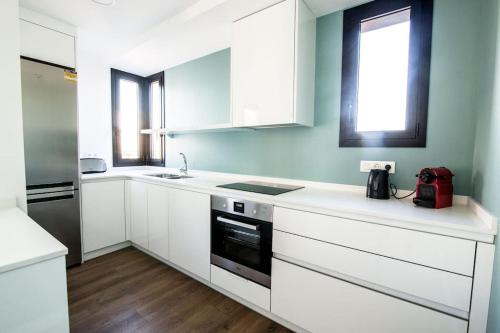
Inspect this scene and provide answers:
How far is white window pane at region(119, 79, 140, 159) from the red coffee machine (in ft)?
11.7

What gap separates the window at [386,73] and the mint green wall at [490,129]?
275 millimetres

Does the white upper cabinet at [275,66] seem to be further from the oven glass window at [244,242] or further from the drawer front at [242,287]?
the drawer front at [242,287]

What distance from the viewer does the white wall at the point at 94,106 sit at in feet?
9.60

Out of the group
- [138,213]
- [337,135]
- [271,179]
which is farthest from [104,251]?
[337,135]

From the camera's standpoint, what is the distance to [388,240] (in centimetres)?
118

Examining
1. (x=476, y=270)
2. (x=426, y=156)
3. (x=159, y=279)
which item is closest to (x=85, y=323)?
(x=159, y=279)

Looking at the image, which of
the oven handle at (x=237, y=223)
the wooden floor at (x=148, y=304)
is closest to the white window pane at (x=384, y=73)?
the oven handle at (x=237, y=223)

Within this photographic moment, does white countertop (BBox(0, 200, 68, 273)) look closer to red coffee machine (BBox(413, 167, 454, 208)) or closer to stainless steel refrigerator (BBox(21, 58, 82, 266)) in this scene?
stainless steel refrigerator (BBox(21, 58, 82, 266))

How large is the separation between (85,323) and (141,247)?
116 cm

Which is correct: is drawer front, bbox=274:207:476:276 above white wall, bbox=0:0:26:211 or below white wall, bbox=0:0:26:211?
below

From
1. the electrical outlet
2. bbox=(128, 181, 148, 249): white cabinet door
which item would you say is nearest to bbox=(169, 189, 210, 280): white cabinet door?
bbox=(128, 181, 148, 249): white cabinet door

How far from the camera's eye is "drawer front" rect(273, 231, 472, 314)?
1049 mm

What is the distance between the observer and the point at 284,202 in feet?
5.03

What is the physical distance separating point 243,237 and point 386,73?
5.41ft
